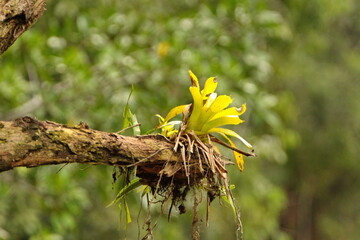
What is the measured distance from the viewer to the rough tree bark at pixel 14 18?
1204 mm

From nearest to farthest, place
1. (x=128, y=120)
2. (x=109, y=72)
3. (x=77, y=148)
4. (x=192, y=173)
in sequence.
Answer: (x=77, y=148), (x=192, y=173), (x=128, y=120), (x=109, y=72)

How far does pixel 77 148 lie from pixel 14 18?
286 mm

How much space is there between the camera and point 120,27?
150 inches

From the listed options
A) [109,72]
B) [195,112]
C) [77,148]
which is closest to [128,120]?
[195,112]

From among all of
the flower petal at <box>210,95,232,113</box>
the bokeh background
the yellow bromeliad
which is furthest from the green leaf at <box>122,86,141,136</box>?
the bokeh background

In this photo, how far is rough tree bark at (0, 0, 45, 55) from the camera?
1.20 meters

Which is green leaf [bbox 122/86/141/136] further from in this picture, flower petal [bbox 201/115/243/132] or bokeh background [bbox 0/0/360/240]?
bokeh background [bbox 0/0/360/240]

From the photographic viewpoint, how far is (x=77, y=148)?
1.17 metres

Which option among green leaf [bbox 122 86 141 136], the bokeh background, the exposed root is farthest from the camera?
the bokeh background

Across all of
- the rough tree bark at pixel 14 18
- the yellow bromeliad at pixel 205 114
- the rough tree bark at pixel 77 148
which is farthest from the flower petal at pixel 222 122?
the rough tree bark at pixel 14 18

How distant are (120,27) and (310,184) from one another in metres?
12.3

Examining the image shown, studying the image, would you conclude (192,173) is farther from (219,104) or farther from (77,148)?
(77,148)

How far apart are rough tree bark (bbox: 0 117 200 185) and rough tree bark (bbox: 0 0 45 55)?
19 centimetres

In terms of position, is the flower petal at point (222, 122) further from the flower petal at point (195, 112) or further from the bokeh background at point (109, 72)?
the bokeh background at point (109, 72)
